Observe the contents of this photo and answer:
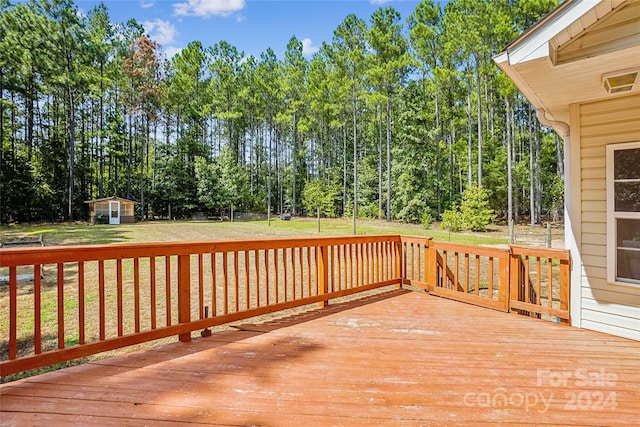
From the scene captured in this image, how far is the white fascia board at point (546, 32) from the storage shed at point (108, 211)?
78.9 feet

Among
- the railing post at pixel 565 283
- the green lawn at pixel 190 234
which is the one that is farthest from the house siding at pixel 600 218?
the green lawn at pixel 190 234

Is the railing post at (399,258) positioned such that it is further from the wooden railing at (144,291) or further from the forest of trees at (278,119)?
the forest of trees at (278,119)

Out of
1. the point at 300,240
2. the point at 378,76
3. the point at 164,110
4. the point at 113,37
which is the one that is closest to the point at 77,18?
the point at 113,37

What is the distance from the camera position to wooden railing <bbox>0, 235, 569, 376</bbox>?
2131 millimetres

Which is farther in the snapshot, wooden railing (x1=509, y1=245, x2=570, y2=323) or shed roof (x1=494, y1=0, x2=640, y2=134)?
wooden railing (x1=509, y1=245, x2=570, y2=323)

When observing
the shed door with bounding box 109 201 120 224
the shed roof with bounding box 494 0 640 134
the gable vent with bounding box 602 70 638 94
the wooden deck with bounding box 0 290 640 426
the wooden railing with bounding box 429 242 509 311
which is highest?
the shed roof with bounding box 494 0 640 134

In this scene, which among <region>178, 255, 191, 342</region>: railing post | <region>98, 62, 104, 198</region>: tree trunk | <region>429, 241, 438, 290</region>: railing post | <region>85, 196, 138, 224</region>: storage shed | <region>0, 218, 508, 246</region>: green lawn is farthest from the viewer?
<region>98, 62, 104, 198</region>: tree trunk

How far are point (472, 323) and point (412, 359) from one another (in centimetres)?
114

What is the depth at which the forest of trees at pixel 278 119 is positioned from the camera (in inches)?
784

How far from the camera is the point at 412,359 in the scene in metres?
2.39

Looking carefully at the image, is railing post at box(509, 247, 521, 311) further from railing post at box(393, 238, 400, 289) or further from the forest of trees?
the forest of trees

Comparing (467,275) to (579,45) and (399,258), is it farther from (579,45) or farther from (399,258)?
(579,45)

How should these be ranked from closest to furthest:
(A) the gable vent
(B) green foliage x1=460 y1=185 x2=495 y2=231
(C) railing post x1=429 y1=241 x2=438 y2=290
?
(A) the gable vent < (C) railing post x1=429 y1=241 x2=438 y2=290 < (B) green foliage x1=460 y1=185 x2=495 y2=231

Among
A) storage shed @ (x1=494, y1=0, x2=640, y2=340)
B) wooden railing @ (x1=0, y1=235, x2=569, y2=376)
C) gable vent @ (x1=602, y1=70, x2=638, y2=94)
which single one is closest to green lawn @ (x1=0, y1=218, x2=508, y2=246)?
wooden railing @ (x1=0, y1=235, x2=569, y2=376)
